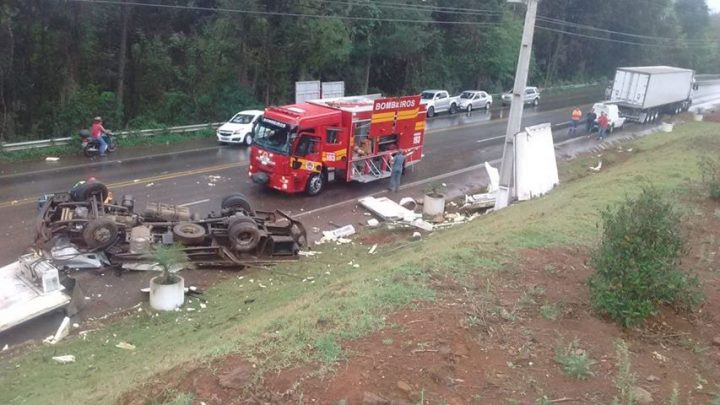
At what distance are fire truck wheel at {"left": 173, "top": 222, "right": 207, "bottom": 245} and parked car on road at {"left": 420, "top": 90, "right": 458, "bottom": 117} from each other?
26.6 metres

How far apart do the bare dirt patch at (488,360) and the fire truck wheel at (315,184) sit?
440 inches

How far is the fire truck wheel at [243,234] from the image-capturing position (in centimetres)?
1338

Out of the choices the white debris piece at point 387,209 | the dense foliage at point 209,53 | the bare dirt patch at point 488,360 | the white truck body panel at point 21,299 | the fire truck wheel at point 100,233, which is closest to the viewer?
the bare dirt patch at point 488,360

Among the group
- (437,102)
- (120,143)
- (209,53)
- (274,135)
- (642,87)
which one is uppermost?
(642,87)

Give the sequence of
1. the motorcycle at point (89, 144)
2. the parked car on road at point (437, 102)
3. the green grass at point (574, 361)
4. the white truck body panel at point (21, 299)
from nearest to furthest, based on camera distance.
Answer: the green grass at point (574, 361) → the white truck body panel at point (21, 299) → the motorcycle at point (89, 144) → the parked car on road at point (437, 102)

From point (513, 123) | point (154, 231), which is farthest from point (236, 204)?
point (513, 123)

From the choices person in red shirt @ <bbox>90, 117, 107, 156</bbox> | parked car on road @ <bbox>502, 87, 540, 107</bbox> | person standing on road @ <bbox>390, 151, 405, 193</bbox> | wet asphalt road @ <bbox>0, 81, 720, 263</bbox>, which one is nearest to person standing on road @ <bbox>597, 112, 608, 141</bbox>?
wet asphalt road @ <bbox>0, 81, 720, 263</bbox>

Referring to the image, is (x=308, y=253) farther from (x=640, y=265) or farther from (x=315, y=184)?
(x=640, y=265)

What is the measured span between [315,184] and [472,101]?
82.3 ft

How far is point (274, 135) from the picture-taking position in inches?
741

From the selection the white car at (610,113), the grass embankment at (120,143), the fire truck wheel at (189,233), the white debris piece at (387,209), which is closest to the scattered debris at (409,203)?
the white debris piece at (387,209)

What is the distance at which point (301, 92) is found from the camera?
33.8 m

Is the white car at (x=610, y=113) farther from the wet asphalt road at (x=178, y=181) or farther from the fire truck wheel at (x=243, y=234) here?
the fire truck wheel at (x=243, y=234)

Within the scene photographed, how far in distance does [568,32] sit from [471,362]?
6281 cm
